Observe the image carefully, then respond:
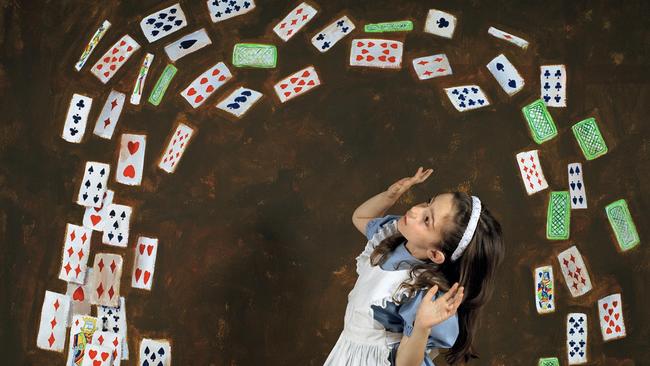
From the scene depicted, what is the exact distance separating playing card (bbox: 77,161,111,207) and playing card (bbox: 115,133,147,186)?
0.15 ft

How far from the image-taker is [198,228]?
129 inches

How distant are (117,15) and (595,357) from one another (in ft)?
7.50

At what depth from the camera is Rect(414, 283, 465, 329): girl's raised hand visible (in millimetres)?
2420

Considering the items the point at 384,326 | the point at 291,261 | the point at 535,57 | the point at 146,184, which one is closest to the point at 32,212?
the point at 146,184

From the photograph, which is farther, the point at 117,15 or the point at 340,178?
the point at 340,178

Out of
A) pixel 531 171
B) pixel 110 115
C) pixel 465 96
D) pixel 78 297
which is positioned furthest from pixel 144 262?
pixel 531 171

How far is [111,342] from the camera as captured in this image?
3.24 metres

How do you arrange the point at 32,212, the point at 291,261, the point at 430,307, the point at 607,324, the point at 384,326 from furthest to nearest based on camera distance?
1. the point at 607,324
2. the point at 291,261
3. the point at 32,212
4. the point at 384,326
5. the point at 430,307

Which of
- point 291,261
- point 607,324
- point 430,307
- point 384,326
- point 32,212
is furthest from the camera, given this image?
point 607,324

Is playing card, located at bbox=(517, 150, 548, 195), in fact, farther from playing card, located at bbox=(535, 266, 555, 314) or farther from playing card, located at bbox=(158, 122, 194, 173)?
playing card, located at bbox=(158, 122, 194, 173)

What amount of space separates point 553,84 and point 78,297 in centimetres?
196

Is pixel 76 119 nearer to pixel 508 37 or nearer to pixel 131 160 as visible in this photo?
pixel 131 160

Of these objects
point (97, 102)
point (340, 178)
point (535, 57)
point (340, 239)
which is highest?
point (535, 57)

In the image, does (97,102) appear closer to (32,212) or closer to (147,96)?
(147,96)
